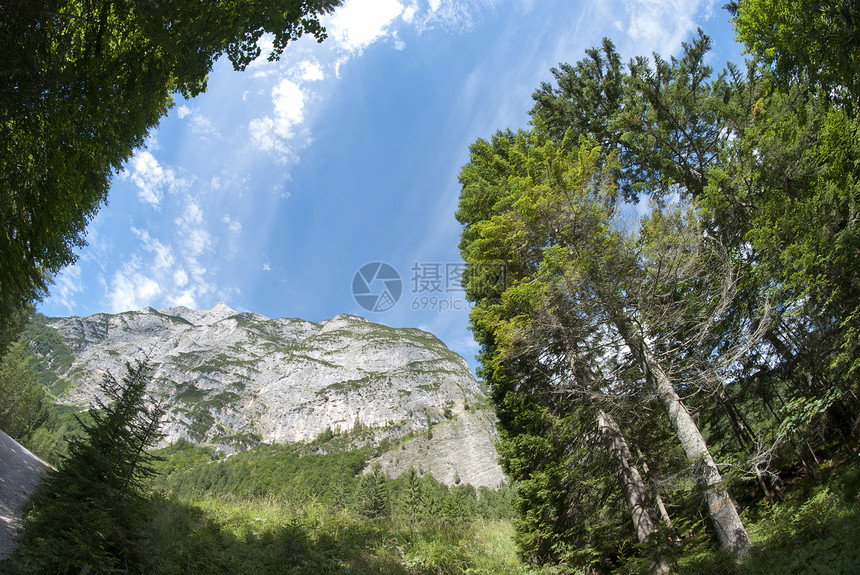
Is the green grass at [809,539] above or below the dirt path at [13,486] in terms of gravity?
below

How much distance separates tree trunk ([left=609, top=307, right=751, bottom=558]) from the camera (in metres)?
5.07

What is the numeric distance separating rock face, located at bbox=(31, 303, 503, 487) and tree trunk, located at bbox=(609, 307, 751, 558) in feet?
330

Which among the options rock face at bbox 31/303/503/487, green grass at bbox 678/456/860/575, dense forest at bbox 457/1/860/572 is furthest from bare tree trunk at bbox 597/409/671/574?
rock face at bbox 31/303/503/487

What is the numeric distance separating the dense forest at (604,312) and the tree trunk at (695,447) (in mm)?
35

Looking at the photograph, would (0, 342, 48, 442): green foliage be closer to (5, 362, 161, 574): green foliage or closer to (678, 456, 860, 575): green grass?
(5, 362, 161, 574): green foliage

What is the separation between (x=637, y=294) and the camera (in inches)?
262

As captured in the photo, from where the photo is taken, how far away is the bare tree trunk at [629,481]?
6.54m

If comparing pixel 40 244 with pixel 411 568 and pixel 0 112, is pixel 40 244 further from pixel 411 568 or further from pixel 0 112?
pixel 411 568

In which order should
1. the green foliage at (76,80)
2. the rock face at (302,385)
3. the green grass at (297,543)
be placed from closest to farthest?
1. the green foliage at (76,80)
2. the green grass at (297,543)
3. the rock face at (302,385)

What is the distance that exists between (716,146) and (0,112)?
542 inches

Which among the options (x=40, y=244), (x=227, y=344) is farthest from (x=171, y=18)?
(x=227, y=344)

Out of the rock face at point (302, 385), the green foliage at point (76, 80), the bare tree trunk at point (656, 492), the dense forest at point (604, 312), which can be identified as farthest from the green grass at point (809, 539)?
the rock face at point (302, 385)

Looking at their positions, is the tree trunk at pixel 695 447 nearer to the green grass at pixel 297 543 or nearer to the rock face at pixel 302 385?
the green grass at pixel 297 543

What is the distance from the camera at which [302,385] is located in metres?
151
